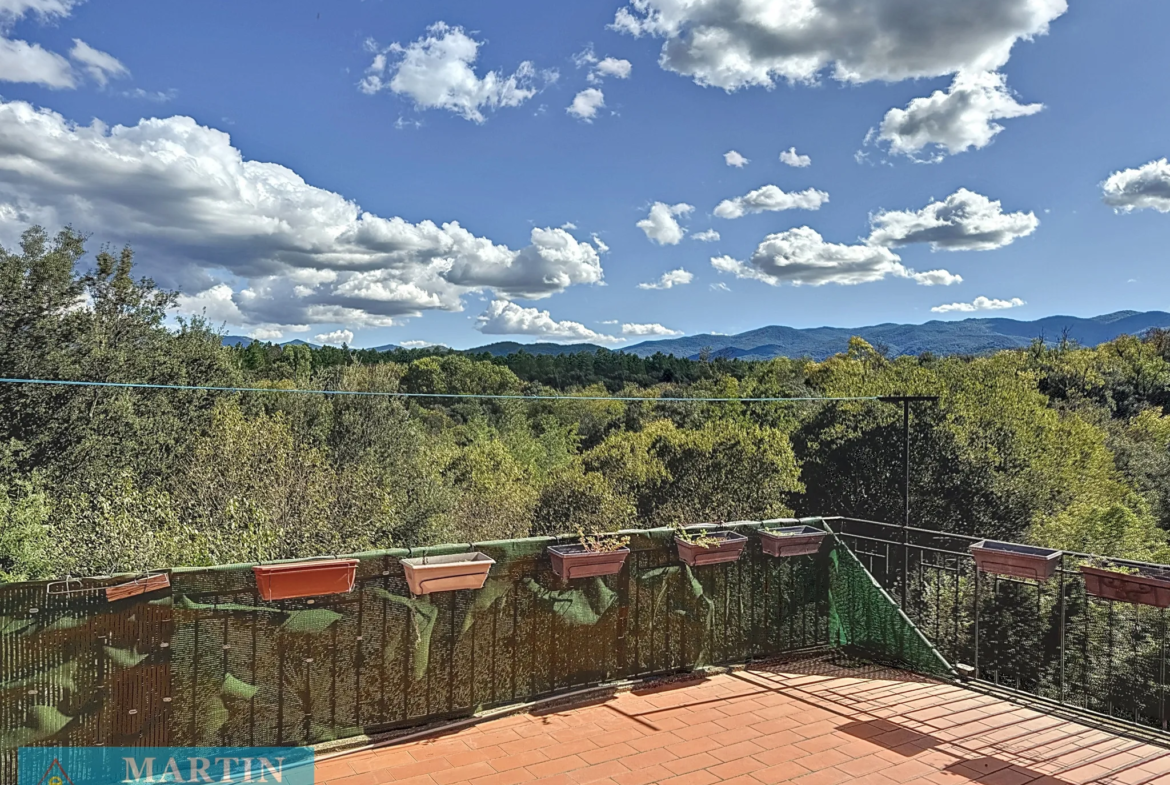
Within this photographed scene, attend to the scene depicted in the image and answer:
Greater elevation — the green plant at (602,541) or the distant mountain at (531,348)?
the distant mountain at (531,348)

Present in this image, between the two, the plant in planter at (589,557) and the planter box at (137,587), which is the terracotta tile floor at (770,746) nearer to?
the plant in planter at (589,557)

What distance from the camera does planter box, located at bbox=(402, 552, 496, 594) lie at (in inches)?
133

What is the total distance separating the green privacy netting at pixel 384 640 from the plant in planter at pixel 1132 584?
4.40 ft

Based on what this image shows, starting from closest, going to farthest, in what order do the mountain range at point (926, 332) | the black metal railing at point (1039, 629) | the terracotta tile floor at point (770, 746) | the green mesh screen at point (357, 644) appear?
the green mesh screen at point (357, 644)
the terracotta tile floor at point (770, 746)
the black metal railing at point (1039, 629)
the mountain range at point (926, 332)

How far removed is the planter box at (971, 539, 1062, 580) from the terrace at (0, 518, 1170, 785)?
192 millimetres

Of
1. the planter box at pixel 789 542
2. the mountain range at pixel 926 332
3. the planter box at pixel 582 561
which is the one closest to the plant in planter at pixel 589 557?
the planter box at pixel 582 561

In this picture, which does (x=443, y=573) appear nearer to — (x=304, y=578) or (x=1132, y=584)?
(x=304, y=578)

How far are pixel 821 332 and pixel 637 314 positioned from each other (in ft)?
269

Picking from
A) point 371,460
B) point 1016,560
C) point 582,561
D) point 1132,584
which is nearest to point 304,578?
point 582,561

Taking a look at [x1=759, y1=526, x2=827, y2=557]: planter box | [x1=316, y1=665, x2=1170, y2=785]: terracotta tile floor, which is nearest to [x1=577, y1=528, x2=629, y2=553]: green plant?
[x1=316, y1=665, x2=1170, y2=785]: terracotta tile floor

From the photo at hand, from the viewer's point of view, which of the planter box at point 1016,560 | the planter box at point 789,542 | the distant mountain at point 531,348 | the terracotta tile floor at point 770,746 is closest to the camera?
the terracotta tile floor at point 770,746

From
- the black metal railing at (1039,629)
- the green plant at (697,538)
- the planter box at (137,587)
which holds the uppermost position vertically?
the planter box at (137,587)

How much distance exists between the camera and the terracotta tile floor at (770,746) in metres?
3.27

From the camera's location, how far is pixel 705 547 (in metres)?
4.28
